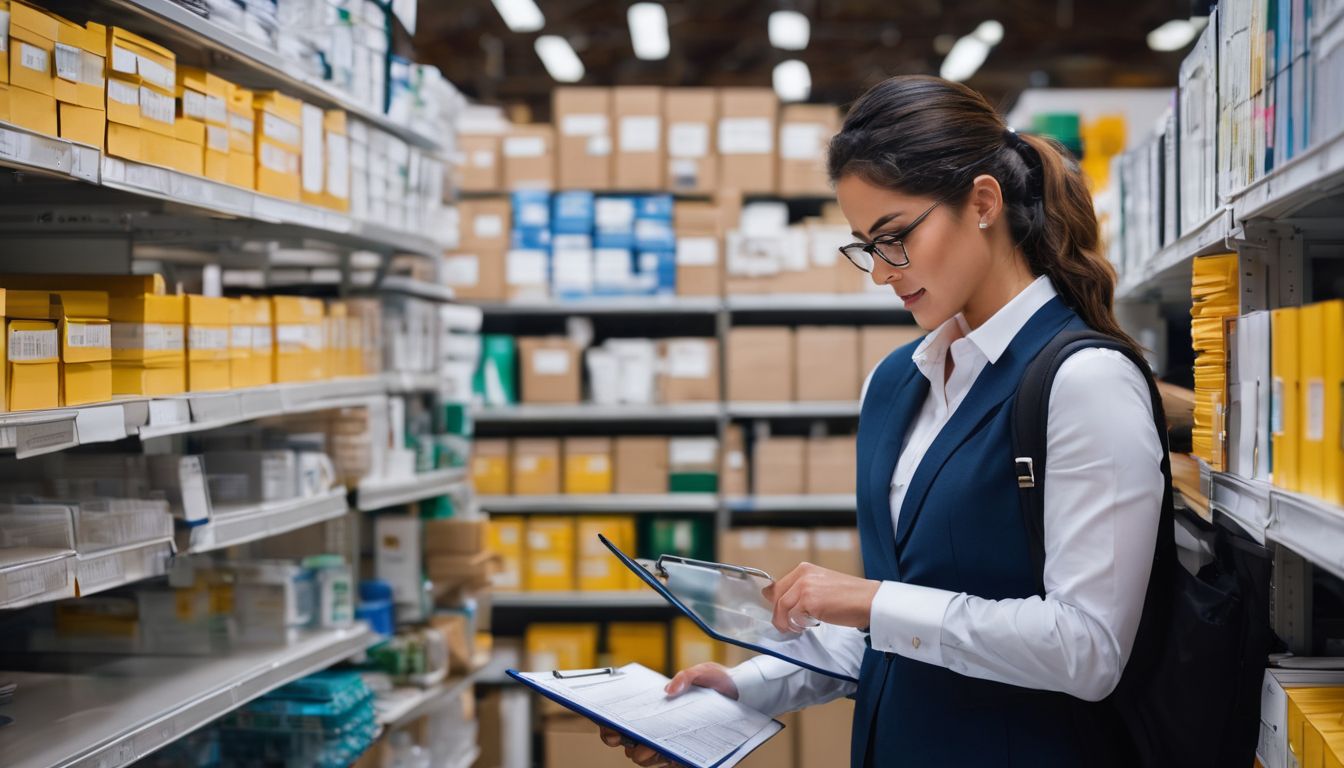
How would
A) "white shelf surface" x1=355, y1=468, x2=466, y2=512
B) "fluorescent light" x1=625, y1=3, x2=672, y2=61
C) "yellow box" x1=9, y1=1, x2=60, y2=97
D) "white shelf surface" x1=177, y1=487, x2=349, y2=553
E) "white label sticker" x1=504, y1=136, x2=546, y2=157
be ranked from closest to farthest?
"yellow box" x1=9, y1=1, x2=60, y2=97, "white shelf surface" x1=177, y1=487, x2=349, y2=553, "white shelf surface" x1=355, y1=468, x2=466, y2=512, "white label sticker" x1=504, y1=136, x2=546, y2=157, "fluorescent light" x1=625, y1=3, x2=672, y2=61

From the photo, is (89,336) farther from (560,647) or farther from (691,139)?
(691,139)

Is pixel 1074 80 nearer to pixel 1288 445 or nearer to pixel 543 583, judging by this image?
pixel 543 583

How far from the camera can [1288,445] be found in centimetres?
127

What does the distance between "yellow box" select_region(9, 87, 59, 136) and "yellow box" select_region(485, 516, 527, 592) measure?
3.43 meters

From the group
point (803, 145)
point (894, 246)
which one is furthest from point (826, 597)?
point (803, 145)

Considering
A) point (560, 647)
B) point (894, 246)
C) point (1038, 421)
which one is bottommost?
point (560, 647)

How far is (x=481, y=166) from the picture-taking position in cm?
521

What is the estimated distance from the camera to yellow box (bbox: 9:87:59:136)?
160 centimetres

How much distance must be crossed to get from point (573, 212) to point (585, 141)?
1.18 feet

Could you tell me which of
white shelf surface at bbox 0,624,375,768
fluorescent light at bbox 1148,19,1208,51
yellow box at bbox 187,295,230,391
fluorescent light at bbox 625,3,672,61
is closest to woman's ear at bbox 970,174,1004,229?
yellow box at bbox 187,295,230,391

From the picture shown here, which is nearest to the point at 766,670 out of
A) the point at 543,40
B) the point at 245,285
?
the point at 245,285

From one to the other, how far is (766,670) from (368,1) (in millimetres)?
2044

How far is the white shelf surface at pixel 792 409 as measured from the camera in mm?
4891

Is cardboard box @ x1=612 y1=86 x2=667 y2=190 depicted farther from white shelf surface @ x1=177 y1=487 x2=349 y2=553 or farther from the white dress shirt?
the white dress shirt
